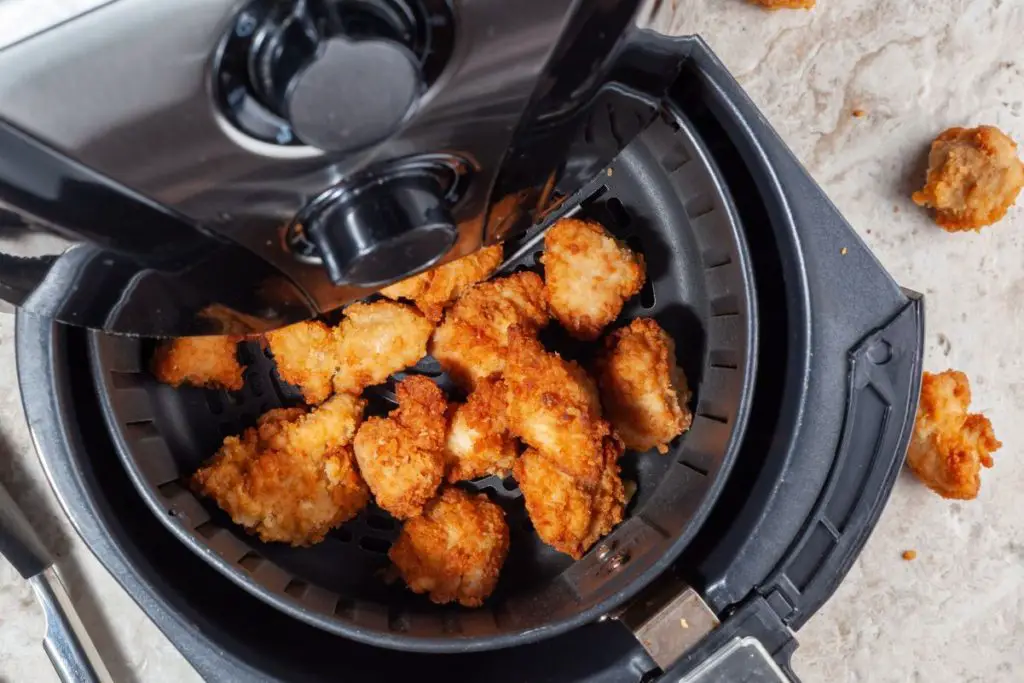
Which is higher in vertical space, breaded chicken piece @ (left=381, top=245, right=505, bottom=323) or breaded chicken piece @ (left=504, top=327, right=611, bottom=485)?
breaded chicken piece @ (left=381, top=245, right=505, bottom=323)

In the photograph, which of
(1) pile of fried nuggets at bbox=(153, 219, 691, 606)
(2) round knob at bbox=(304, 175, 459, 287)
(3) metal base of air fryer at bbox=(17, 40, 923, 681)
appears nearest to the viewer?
(2) round knob at bbox=(304, 175, 459, 287)

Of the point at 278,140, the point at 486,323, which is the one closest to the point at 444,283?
the point at 486,323

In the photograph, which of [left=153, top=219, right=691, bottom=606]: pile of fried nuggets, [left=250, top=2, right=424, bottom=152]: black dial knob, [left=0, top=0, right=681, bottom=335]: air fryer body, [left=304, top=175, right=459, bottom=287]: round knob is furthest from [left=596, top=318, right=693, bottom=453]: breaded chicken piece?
[left=250, top=2, right=424, bottom=152]: black dial knob

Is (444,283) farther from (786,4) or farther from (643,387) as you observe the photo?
(786,4)

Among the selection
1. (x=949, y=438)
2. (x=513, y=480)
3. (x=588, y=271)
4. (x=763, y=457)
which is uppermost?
(x=588, y=271)

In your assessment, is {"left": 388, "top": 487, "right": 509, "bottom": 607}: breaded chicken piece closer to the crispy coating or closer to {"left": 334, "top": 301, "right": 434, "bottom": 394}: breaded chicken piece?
{"left": 334, "top": 301, "right": 434, "bottom": 394}: breaded chicken piece

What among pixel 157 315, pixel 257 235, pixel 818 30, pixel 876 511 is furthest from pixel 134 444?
pixel 818 30
